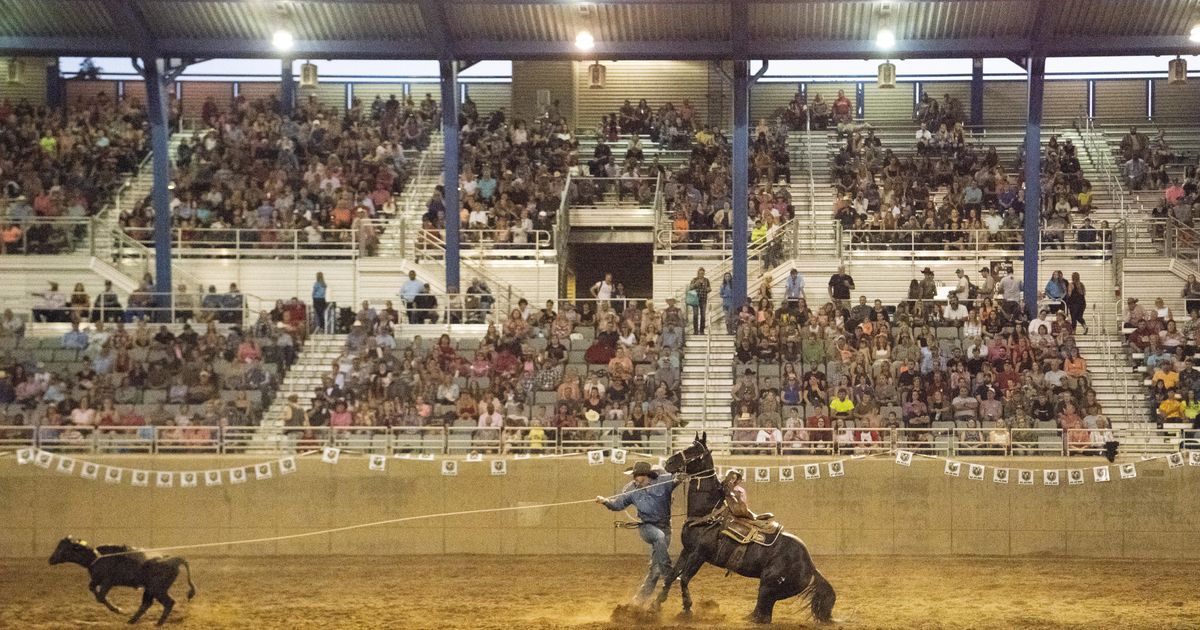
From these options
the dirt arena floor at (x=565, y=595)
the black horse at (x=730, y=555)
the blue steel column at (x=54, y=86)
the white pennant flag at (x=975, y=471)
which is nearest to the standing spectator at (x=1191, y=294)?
the dirt arena floor at (x=565, y=595)

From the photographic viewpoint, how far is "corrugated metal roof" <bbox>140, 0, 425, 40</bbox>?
26.1 m

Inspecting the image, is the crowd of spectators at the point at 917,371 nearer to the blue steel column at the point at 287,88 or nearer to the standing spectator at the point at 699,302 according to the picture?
the standing spectator at the point at 699,302

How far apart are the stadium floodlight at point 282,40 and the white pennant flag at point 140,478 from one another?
26.8 ft

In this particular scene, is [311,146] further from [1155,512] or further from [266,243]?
[1155,512]

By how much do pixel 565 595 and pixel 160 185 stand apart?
13.8m

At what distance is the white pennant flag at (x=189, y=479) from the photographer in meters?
20.5

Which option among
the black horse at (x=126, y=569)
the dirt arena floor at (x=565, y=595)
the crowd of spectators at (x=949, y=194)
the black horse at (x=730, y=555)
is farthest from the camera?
the crowd of spectators at (x=949, y=194)

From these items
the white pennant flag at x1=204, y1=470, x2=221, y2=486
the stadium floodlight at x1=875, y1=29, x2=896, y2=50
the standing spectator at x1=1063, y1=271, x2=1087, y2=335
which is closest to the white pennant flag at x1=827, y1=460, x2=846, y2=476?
the standing spectator at x1=1063, y1=271, x2=1087, y2=335

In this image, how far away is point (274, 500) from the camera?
2055 centimetres

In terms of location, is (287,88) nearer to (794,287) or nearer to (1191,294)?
(794,287)

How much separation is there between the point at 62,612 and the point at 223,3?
43.7 ft

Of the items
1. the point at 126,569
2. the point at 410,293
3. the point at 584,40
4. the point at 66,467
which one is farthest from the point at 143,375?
the point at 126,569

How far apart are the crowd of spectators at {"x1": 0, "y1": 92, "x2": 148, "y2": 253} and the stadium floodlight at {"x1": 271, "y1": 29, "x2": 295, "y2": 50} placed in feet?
22.1

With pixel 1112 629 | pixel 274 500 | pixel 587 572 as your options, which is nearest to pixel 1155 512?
pixel 1112 629
